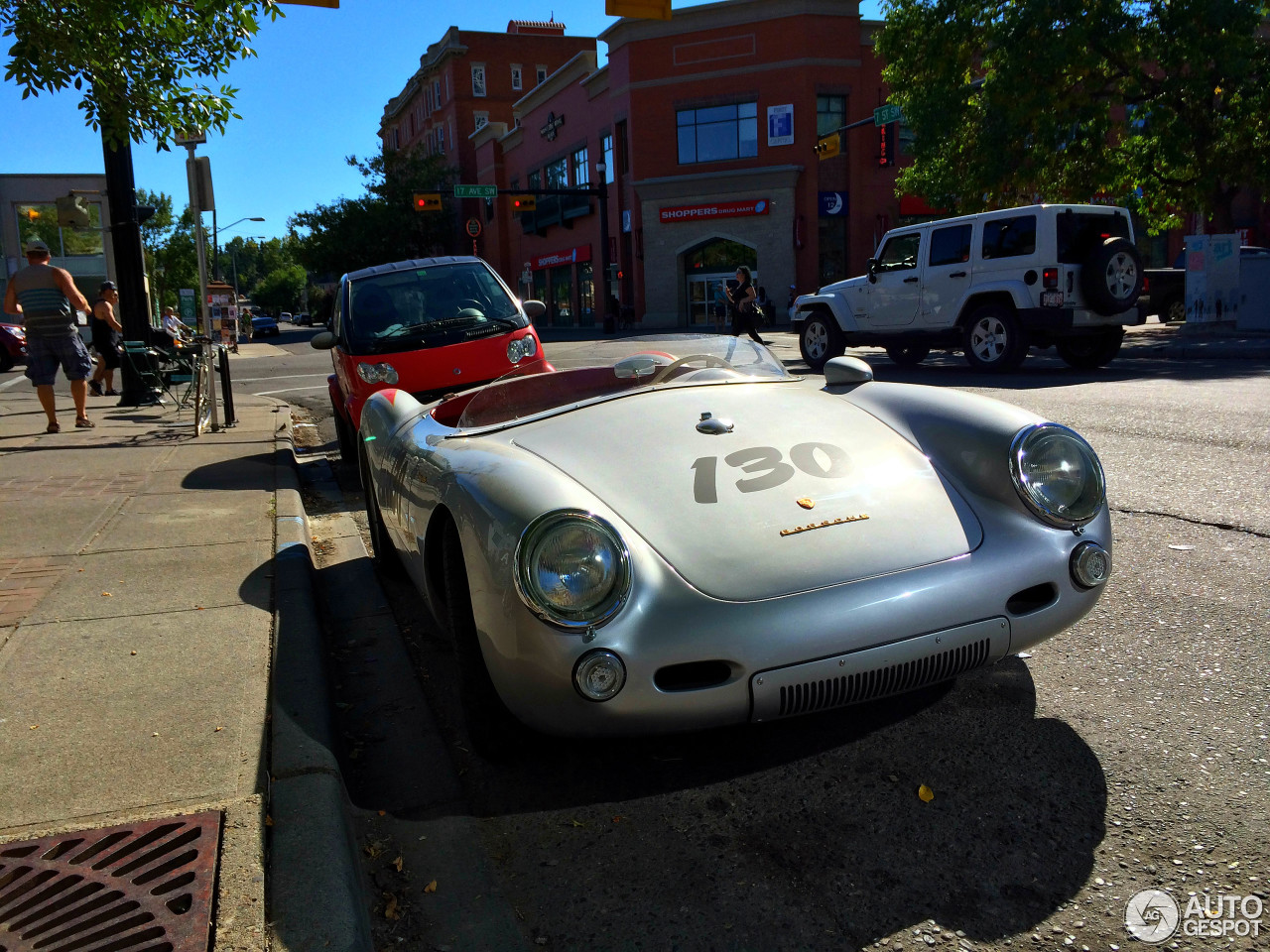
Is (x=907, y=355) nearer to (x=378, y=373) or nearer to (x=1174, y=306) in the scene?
(x=378, y=373)

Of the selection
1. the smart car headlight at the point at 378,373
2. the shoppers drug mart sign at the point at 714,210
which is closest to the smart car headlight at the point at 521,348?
the smart car headlight at the point at 378,373

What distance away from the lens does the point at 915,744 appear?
2.78m

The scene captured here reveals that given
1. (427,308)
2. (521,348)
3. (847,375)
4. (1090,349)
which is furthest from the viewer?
(1090,349)

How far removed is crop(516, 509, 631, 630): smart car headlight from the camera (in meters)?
2.33

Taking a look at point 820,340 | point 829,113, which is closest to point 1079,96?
point 820,340

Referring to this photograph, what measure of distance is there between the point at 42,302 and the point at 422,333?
13.7 ft

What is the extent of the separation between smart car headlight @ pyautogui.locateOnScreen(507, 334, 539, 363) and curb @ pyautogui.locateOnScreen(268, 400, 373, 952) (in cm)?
417

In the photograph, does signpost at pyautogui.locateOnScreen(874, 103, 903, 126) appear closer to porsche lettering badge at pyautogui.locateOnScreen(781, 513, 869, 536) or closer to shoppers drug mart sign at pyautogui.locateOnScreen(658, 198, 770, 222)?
shoppers drug mart sign at pyautogui.locateOnScreen(658, 198, 770, 222)

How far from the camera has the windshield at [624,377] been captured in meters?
3.76

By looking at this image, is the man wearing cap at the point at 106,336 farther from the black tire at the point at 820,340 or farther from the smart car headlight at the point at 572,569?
the smart car headlight at the point at 572,569

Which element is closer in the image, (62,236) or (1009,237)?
(1009,237)

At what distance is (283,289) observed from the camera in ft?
398

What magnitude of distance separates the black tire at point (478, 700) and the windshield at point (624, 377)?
3.55 ft

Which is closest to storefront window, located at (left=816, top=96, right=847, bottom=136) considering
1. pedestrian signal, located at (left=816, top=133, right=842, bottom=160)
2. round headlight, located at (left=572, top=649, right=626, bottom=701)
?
pedestrian signal, located at (left=816, top=133, right=842, bottom=160)
